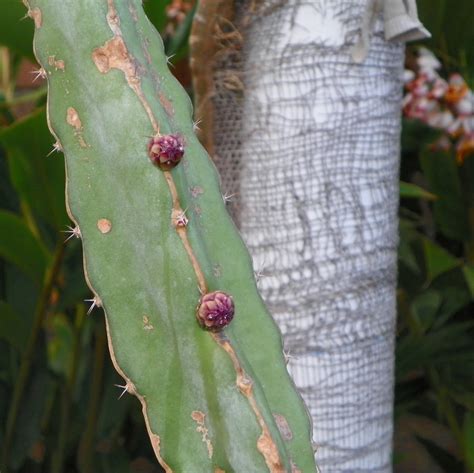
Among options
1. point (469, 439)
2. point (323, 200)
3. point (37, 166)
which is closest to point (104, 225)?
point (323, 200)

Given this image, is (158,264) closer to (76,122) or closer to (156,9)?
(76,122)

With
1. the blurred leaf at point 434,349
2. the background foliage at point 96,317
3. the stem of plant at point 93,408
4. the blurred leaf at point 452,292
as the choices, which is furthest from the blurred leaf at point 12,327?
the blurred leaf at point 452,292

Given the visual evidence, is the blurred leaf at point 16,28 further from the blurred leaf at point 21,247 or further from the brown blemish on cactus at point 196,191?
the brown blemish on cactus at point 196,191

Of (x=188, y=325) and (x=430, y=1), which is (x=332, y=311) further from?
(x=430, y=1)

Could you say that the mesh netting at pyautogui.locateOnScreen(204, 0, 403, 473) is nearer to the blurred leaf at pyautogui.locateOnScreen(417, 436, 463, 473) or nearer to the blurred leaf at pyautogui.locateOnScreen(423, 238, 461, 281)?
the blurred leaf at pyautogui.locateOnScreen(423, 238, 461, 281)

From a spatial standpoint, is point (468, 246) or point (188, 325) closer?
point (188, 325)

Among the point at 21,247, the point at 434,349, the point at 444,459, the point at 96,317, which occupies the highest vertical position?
the point at 21,247

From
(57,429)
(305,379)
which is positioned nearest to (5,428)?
(57,429)
